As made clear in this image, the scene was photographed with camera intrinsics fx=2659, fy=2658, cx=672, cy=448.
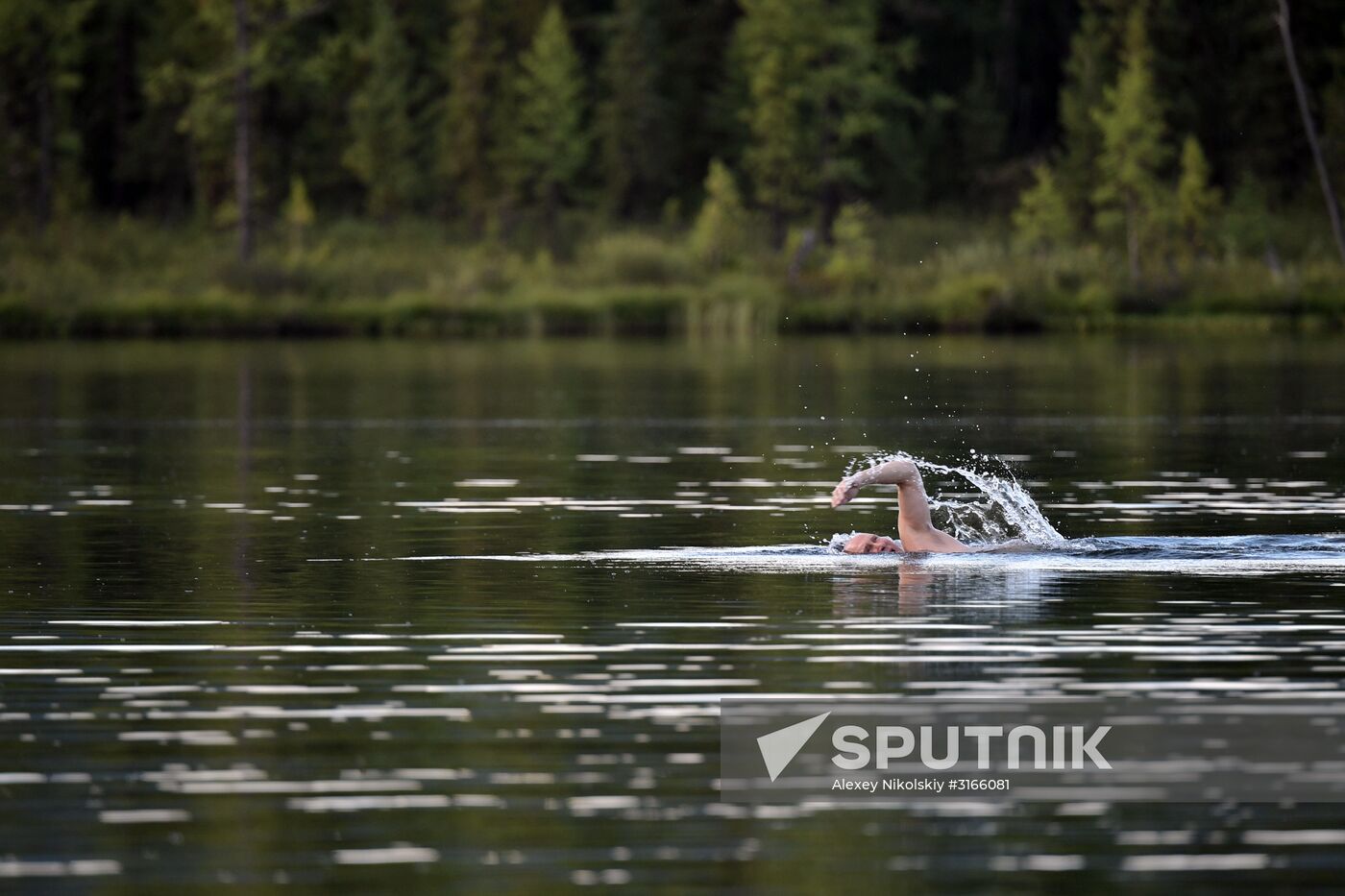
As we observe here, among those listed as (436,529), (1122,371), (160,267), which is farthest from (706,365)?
(436,529)

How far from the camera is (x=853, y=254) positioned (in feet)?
250

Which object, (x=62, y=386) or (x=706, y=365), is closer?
(x=62, y=386)

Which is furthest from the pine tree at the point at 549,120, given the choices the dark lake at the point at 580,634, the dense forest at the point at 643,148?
the dark lake at the point at 580,634

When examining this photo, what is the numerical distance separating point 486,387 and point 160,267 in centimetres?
3029

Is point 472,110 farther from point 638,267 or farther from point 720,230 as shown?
point 638,267

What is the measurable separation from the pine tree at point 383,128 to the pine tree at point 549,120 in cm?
357

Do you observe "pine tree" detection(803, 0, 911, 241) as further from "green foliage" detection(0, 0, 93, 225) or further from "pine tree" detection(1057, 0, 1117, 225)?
"green foliage" detection(0, 0, 93, 225)

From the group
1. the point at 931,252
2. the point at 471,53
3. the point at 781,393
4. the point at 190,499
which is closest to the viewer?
the point at 190,499

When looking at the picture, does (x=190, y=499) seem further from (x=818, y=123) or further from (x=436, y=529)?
(x=818, y=123)

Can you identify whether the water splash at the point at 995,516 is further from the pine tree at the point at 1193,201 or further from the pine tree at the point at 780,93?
the pine tree at the point at 780,93

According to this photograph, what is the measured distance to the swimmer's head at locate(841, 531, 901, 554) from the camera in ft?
60.1

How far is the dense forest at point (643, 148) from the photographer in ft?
228

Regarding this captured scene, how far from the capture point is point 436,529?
20.6 meters

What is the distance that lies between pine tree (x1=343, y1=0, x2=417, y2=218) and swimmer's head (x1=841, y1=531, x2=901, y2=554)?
66.1 metres
